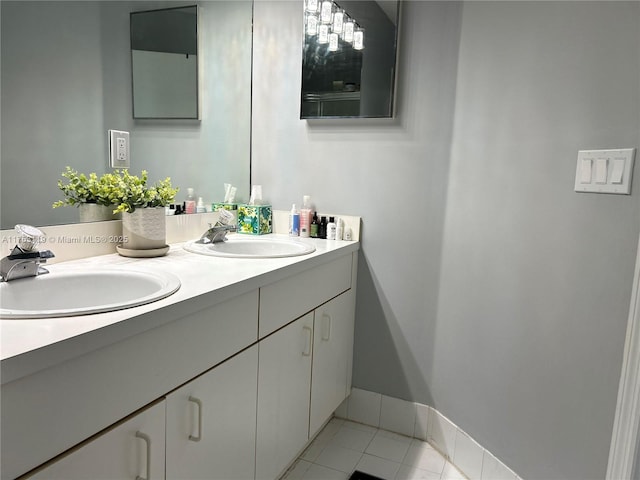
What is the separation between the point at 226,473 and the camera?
4.07 feet

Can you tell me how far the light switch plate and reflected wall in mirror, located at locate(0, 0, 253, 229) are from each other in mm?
1420

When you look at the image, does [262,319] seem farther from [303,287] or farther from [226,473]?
[226,473]

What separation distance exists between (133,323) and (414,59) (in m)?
1.52

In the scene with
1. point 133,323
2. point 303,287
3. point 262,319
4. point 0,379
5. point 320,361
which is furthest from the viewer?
point 320,361

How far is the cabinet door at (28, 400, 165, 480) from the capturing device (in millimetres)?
788

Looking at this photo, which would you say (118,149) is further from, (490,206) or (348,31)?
(490,206)

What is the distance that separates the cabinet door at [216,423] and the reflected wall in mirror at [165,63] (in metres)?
0.99

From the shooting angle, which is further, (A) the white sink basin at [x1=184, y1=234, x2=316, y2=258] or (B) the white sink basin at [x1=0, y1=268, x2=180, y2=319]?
(A) the white sink basin at [x1=184, y1=234, x2=316, y2=258]

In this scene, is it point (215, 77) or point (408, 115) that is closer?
point (408, 115)

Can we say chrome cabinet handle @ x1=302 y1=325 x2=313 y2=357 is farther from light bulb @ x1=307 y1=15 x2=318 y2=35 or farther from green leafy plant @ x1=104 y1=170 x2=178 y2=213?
Answer: light bulb @ x1=307 y1=15 x2=318 y2=35

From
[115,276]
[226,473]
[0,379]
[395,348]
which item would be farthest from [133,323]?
[395,348]

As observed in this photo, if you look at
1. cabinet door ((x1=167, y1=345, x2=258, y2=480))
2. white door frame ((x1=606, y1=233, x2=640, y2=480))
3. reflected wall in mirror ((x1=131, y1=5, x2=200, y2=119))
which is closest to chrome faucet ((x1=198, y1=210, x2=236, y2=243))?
reflected wall in mirror ((x1=131, y1=5, x2=200, y2=119))

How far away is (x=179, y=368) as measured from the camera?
3.37ft

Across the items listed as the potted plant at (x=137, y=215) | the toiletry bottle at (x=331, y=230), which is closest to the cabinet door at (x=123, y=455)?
the potted plant at (x=137, y=215)
